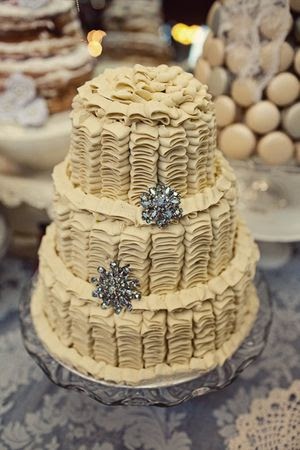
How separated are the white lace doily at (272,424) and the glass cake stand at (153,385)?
0.17 metres

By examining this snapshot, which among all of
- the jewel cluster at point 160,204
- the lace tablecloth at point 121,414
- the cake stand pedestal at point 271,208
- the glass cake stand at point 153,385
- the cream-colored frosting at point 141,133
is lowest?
the lace tablecloth at point 121,414

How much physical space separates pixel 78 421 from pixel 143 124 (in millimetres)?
697

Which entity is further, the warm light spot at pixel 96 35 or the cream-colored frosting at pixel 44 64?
the warm light spot at pixel 96 35

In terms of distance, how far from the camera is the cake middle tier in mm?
957

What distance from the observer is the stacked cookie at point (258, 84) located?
132 centimetres

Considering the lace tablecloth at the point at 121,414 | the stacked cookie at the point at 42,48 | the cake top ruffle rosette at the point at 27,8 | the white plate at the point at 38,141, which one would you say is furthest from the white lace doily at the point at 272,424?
the cake top ruffle rosette at the point at 27,8

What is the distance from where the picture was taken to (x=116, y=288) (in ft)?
3.27

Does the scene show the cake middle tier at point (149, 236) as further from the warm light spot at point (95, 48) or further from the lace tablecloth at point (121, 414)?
the warm light spot at point (95, 48)

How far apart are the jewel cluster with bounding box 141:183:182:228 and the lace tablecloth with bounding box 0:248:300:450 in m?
0.53

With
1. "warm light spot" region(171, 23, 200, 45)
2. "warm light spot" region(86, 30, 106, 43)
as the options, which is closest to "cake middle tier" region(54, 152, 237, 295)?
"warm light spot" region(86, 30, 106, 43)

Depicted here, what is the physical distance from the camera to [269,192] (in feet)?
5.66

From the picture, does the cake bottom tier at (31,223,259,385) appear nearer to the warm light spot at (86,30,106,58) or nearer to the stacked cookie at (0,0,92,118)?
the stacked cookie at (0,0,92,118)

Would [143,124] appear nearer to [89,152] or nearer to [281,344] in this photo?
[89,152]

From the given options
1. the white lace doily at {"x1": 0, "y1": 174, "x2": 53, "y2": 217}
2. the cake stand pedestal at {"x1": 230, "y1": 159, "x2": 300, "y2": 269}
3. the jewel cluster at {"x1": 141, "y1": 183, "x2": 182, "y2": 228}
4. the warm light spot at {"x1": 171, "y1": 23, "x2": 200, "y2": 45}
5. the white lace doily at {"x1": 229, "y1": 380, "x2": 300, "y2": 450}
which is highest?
the jewel cluster at {"x1": 141, "y1": 183, "x2": 182, "y2": 228}
